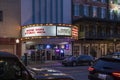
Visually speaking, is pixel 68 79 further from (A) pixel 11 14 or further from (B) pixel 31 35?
(A) pixel 11 14

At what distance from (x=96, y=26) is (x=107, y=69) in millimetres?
46326

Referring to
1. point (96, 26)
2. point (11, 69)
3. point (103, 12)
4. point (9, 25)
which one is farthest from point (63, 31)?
point (11, 69)

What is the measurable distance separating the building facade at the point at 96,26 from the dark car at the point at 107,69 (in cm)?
4065

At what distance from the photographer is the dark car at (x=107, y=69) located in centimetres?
1184

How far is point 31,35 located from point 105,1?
19.7m

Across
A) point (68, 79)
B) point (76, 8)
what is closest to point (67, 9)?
point (76, 8)

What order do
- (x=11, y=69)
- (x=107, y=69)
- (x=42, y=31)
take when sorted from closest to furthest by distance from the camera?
(x=11, y=69)
(x=107, y=69)
(x=42, y=31)

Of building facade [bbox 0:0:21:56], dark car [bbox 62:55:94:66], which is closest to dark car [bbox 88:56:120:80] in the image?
dark car [bbox 62:55:94:66]

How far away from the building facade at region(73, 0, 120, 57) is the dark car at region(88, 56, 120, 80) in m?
40.6

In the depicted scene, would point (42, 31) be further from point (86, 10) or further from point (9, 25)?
point (86, 10)

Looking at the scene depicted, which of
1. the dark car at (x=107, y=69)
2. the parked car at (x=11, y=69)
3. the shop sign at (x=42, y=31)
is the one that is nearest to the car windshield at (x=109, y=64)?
the dark car at (x=107, y=69)

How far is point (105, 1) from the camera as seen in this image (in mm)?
61344

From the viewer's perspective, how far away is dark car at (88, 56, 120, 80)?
11.8 metres

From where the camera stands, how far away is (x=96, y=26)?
58062mm
